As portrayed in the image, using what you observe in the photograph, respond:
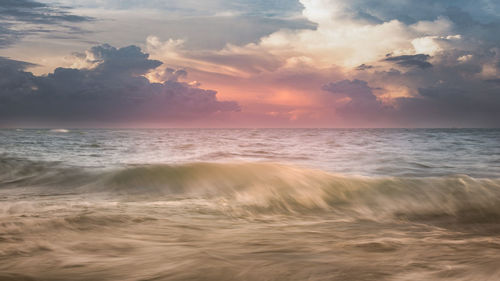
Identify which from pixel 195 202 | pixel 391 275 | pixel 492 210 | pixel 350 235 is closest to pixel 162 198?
pixel 195 202

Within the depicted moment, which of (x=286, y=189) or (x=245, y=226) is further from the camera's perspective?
(x=286, y=189)

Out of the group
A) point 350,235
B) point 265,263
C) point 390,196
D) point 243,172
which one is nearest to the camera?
point 265,263

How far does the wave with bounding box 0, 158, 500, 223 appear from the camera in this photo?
5484mm

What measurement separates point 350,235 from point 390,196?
10.4 feet

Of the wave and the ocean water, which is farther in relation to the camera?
the wave

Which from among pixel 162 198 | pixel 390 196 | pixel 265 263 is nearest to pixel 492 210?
pixel 390 196

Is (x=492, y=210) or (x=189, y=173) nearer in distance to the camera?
(x=492, y=210)

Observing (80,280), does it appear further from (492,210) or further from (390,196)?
(492,210)

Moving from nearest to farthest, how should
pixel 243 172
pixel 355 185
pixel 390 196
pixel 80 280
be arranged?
Answer: 1. pixel 80 280
2. pixel 390 196
3. pixel 355 185
4. pixel 243 172

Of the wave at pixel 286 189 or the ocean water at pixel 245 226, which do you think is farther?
the wave at pixel 286 189

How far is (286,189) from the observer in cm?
653

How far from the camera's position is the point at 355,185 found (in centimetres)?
706

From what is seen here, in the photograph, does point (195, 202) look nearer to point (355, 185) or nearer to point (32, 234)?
point (32, 234)

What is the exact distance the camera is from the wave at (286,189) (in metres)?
5.48
